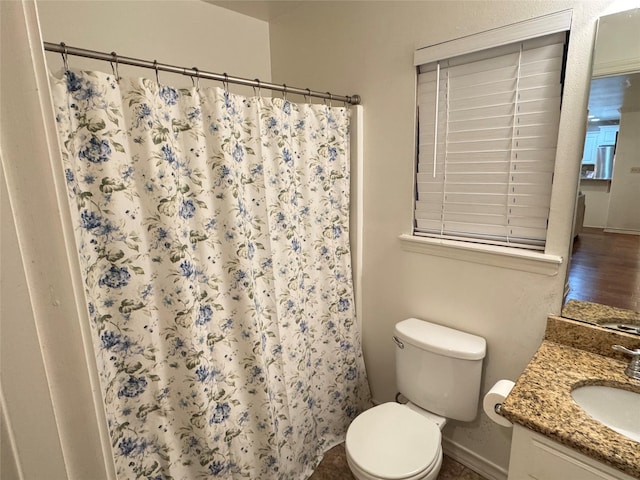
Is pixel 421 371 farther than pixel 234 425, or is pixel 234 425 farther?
pixel 421 371

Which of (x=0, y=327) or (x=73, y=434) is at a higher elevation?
Result: (x=0, y=327)

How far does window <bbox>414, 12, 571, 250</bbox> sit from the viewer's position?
1.28 meters

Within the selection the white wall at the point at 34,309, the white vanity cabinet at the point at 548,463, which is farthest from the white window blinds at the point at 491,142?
the white wall at the point at 34,309

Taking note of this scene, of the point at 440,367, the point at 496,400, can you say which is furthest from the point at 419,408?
the point at 496,400

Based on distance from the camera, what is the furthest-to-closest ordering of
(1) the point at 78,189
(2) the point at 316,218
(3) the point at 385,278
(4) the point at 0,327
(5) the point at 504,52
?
(3) the point at 385,278, (2) the point at 316,218, (5) the point at 504,52, (1) the point at 78,189, (4) the point at 0,327

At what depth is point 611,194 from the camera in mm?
1192

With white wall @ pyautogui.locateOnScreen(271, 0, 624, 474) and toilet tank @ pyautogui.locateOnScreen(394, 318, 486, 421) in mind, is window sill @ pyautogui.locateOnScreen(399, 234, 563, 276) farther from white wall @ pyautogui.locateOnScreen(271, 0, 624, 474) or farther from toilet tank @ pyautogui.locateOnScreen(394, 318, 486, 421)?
toilet tank @ pyautogui.locateOnScreen(394, 318, 486, 421)

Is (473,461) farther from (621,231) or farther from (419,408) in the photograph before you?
(621,231)

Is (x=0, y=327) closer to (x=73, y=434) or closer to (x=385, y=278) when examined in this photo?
(x=73, y=434)

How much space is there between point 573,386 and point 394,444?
683 millimetres

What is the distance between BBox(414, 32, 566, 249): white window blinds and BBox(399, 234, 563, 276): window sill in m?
0.05

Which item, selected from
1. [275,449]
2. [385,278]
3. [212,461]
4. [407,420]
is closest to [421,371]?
[407,420]

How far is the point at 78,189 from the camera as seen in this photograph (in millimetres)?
1022

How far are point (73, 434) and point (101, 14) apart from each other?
1.77m
